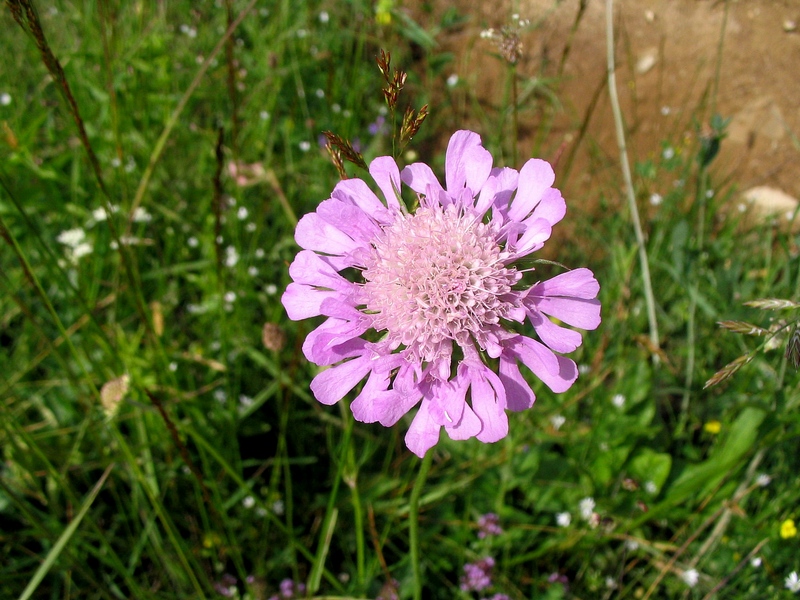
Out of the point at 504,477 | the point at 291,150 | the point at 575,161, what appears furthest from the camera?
the point at 575,161

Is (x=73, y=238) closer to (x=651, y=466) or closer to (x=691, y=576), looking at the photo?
(x=651, y=466)

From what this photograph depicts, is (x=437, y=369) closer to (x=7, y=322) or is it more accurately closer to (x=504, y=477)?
(x=504, y=477)

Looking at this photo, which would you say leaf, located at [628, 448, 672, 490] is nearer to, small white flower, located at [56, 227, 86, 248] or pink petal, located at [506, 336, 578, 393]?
pink petal, located at [506, 336, 578, 393]

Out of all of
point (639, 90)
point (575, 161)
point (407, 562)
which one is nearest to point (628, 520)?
point (407, 562)

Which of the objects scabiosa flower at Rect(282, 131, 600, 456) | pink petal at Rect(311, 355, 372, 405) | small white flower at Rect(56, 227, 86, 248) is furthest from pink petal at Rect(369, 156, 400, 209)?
small white flower at Rect(56, 227, 86, 248)

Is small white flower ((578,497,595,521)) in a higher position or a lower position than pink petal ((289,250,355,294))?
lower

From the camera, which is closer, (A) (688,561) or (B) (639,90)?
(A) (688,561)
